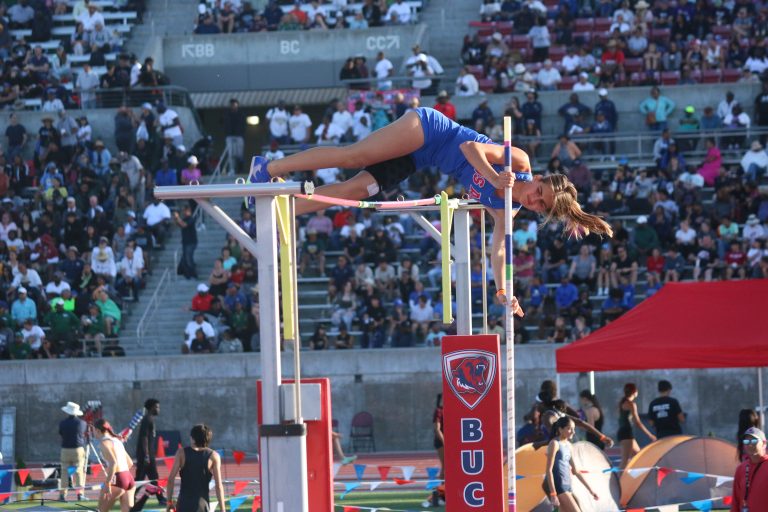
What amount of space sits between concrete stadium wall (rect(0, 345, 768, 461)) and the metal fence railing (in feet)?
3.77

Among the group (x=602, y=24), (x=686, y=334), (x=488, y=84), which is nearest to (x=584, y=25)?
(x=602, y=24)

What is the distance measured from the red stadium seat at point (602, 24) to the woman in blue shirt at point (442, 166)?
1898 centimetres

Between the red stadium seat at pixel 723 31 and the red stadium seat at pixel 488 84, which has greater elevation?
the red stadium seat at pixel 723 31

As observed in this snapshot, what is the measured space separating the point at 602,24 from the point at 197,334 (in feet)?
34.4

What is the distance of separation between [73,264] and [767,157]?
431 inches

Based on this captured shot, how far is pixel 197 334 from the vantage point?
21.1 m

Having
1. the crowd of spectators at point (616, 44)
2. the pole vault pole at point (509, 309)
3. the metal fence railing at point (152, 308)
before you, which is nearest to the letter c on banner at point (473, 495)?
the pole vault pole at point (509, 309)

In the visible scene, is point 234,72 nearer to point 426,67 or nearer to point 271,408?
point 426,67

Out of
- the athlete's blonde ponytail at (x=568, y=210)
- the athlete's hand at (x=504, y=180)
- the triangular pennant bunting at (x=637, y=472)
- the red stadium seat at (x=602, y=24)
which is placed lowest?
the triangular pennant bunting at (x=637, y=472)

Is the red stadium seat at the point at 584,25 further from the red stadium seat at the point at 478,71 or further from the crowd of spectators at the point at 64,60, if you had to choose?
the crowd of spectators at the point at 64,60

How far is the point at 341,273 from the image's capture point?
21922mm

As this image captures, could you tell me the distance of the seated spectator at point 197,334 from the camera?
21062mm

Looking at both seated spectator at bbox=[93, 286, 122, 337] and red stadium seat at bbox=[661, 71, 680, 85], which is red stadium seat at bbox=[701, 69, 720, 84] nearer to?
red stadium seat at bbox=[661, 71, 680, 85]

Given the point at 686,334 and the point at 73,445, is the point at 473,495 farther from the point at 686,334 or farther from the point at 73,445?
the point at 73,445
